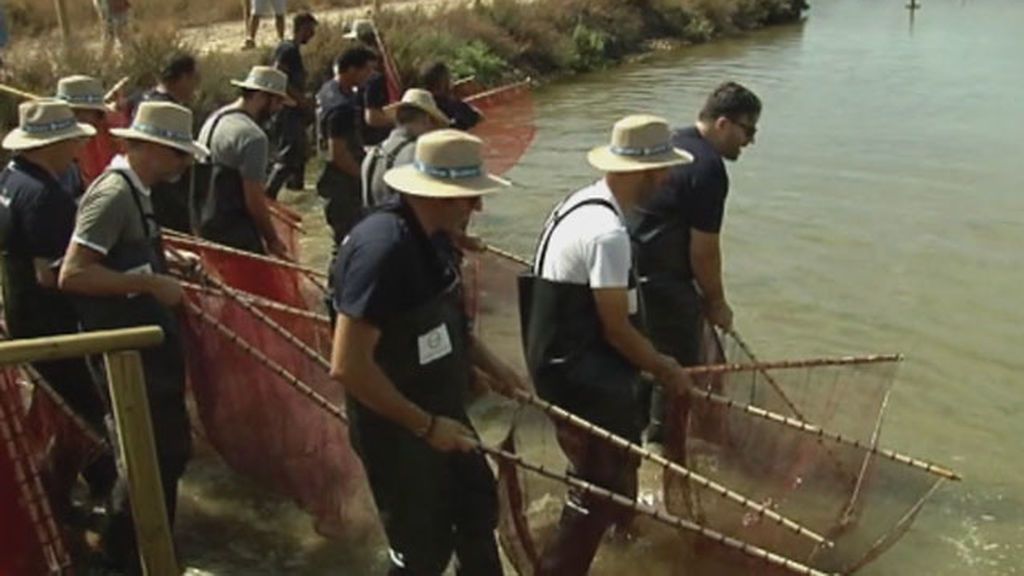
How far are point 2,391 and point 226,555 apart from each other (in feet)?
5.70

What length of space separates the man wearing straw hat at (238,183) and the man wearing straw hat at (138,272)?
1976mm

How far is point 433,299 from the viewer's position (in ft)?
12.3

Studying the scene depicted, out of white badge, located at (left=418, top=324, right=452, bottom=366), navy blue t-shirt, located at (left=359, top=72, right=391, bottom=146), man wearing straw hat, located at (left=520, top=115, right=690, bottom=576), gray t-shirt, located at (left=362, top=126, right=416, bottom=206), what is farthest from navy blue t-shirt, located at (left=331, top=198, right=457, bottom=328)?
navy blue t-shirt, located at (left=359, top=72, right=391, bottom=146)

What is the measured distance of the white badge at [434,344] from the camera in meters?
3.81

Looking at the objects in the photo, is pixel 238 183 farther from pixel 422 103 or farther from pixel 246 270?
pixel 422 103

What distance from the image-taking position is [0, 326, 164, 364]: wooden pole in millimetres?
3500

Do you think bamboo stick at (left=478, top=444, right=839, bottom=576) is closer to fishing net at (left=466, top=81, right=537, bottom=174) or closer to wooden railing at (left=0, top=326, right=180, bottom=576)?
wooden railing at (left=0, top=326, right=180, bottom=576)

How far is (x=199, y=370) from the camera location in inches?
223

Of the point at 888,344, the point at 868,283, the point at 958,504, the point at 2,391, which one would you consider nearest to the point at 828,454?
the point at 958,504

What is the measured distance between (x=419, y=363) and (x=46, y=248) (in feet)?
6.77

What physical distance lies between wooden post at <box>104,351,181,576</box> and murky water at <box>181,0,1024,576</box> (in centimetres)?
146

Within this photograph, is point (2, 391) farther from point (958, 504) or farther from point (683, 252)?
point (958, 504)

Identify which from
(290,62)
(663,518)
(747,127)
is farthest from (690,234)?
(290,62)

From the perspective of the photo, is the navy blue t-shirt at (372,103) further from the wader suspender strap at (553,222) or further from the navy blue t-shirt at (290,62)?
the wader suspender strap at (553,222)
